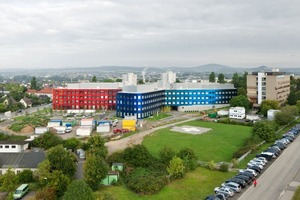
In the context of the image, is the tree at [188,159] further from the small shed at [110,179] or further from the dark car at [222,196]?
the dark car at [222,196]

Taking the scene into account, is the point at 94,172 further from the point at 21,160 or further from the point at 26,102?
the point at 26,102

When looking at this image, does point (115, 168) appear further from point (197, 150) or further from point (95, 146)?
point (197, 150)

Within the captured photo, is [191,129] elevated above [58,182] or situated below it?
below

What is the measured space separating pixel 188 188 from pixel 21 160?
1346cm

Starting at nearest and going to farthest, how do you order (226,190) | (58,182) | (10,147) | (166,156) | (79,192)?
(79,192) → (226,190) → (58,182) → (166,156) → (10,147)

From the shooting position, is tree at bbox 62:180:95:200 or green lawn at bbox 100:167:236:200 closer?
tree at bbox 62:180:95:200

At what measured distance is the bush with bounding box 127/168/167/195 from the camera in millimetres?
20781

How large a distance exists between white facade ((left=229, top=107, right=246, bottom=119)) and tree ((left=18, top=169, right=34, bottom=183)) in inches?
1377

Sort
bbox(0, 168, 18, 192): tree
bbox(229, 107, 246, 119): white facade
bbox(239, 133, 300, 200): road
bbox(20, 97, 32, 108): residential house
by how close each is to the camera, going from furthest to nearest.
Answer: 1. bbox(20, 97, 32, 108): residential house
2. bbox(229, 107, 246, 119): white facade
3. bbox(0, 168, 18, 192): tree
4. bbox(239, 133, 300, 200): road

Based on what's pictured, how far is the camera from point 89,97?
6319cm

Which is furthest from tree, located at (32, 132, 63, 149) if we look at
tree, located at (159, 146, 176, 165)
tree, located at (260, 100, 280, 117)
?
tree, located at (260, 100, 280, 117)

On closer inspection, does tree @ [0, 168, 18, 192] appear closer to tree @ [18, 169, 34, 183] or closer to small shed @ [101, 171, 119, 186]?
tree @ [18, 169, 34, 183]

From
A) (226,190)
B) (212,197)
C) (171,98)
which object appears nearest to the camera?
(212,197)

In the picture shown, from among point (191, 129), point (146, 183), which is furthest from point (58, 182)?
point (191, 129)
